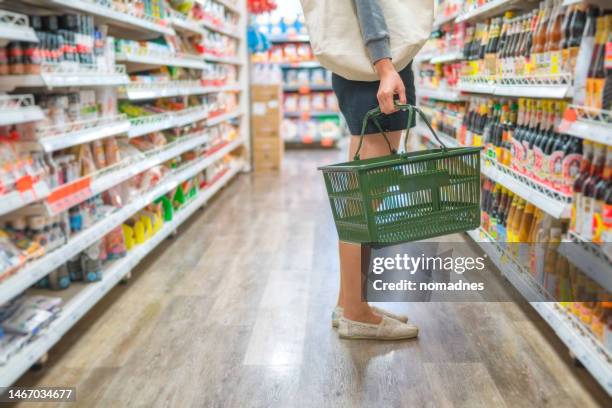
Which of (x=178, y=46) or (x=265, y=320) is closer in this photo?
(x=265, y=320)

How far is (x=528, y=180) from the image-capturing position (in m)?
2.81

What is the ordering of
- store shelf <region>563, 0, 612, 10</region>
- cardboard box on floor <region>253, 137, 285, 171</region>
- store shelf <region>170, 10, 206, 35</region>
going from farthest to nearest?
1. cardboard box on floor <region>253, 137, 285, 171</region>
2. store shelf <region>170, 10, 206, 35</region>
3. store shelf <region>563, 0, 612, 10</region>

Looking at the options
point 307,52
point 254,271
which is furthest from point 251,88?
point 254,271

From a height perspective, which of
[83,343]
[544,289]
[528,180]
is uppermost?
[528,180]

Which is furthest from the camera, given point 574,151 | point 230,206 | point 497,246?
point 230,206

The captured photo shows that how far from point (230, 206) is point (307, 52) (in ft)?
16.9

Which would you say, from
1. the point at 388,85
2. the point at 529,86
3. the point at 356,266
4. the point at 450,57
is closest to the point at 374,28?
the point at 388,85

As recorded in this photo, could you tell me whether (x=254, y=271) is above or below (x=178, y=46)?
below

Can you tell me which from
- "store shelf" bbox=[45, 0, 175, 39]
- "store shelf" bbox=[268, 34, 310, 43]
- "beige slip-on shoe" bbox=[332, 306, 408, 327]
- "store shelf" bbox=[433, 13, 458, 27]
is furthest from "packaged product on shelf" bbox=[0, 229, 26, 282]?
"store shelf" bbox=[268, 34, 310, 43]

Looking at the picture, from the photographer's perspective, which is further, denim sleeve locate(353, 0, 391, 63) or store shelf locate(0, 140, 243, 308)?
store shelf locate(0, 140, 243, 308)

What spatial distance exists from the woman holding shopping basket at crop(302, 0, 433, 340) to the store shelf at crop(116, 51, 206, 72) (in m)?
1.68

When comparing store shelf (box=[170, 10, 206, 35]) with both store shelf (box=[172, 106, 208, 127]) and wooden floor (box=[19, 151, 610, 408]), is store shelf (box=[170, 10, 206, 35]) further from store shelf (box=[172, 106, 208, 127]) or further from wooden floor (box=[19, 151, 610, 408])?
wooden floor (box=[19, 151, 610, 408])

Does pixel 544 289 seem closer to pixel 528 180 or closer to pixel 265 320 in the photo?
pixel 528 180

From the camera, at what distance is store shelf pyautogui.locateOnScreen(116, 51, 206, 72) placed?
3564 millimetres
